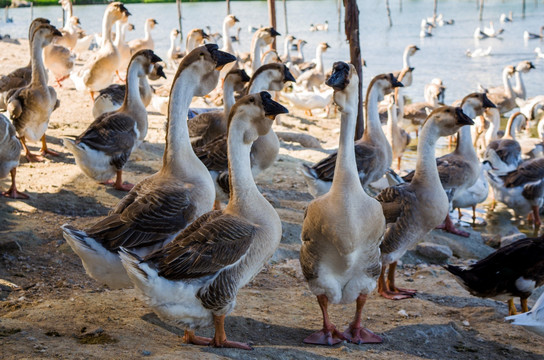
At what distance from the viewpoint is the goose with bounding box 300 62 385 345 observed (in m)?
5.03

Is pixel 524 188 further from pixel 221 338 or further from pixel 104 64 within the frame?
pixel 104 64

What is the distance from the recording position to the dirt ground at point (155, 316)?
174 inches

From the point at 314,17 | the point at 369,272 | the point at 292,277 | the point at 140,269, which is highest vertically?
the point at 314,17

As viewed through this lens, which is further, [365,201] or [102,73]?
[102,73]

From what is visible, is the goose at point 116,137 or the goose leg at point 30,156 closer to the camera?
the goose at point 116,137

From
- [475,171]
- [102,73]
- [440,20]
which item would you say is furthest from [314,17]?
[475,171]

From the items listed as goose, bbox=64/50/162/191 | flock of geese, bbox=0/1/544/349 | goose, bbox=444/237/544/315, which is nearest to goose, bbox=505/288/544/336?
flock of geese, bbox=0/1/544/349

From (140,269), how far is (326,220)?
5.26 feet

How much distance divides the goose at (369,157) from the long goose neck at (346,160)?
2.82 m

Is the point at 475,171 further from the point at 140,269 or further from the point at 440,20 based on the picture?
the point at 440,20

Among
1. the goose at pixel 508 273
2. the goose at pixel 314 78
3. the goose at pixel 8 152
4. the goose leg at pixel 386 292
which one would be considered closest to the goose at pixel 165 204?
the goose leg at pixel 386 292

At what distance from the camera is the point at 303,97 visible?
18.9m

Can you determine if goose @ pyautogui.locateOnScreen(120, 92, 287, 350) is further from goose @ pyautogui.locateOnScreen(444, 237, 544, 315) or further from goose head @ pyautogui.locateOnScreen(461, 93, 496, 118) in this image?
goose head @ pyautogui.locateOnScreen(461, 93, 496, 118)

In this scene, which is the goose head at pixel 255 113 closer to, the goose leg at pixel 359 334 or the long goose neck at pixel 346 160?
the long goose neck at pixel 346 160
